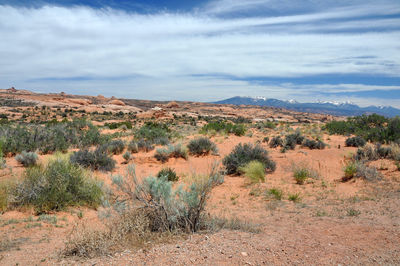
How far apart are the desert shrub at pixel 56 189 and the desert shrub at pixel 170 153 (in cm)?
522

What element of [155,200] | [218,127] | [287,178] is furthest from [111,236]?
[218,127]

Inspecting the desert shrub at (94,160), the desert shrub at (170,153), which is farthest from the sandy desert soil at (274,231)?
the desert shrub at (170,153)

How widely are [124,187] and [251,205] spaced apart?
391 cm

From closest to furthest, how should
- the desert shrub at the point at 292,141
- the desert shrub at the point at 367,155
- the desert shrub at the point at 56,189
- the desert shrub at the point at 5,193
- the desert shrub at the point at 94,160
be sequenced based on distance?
the desert shrub at the point at 5,193, the desert shrub at the point at 56,189, the desert shrub at the point at 94,160, the desert shrub at the point at 367,155, the desert shrub at the point at 292,141

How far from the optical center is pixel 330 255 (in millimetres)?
3615

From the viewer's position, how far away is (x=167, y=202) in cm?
424

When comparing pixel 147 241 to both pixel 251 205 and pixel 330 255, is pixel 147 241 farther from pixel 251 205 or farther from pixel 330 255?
pixel 251 205

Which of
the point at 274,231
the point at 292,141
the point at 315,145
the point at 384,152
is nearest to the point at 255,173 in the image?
the point at 274,231

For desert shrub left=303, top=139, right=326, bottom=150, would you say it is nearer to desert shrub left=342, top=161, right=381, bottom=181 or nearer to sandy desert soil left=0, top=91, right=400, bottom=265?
sandy desert soil left=0, top=91, right=400, bottom=265

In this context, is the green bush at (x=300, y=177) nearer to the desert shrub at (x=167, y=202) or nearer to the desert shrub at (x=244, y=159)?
the desert shrub at (x=244, y=159)

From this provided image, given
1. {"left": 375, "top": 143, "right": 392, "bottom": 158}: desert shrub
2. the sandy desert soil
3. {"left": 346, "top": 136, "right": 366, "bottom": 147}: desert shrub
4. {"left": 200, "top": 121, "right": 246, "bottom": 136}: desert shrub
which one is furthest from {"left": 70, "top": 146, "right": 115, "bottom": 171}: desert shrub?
{"left": 346, "top": 136, "right": 366, "bottom": 147}: desert shrub

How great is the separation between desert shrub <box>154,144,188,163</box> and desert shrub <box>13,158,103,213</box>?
17.1ft

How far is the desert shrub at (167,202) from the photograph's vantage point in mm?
4180

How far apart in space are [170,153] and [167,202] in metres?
8.16
